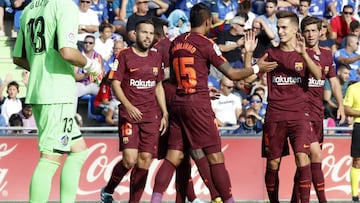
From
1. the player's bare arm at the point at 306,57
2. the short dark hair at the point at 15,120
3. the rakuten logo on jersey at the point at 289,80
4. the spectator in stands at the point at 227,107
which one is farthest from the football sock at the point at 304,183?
the short dark hair at the point at 15,120

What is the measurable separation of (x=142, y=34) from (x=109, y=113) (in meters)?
4.43

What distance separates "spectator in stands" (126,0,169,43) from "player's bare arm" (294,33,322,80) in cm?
514

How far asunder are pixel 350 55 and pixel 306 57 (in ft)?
26.0

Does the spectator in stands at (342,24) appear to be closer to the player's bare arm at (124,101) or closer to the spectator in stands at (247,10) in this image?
the spectator in stands at (247,10)

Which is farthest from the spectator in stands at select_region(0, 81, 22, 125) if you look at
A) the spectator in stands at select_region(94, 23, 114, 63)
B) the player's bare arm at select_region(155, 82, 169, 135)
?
the player's bare arm at select_region(155, 82, 169, 135)

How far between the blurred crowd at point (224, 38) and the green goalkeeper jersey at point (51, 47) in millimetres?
6152

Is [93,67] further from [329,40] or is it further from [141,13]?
[329,40]

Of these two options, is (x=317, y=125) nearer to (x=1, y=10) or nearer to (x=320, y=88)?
(x=320, y=88)

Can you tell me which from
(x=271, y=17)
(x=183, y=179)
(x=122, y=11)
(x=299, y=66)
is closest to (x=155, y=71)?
(x=183, y=179)

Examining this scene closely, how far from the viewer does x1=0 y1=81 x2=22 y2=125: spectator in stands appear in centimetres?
1698

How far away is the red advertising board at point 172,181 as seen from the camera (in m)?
15.6

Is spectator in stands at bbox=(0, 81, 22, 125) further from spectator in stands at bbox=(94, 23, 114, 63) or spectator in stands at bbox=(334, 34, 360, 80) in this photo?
spectator in stands at bbox=(334, 34, 360, 80)

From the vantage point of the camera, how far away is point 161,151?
13.6 metres

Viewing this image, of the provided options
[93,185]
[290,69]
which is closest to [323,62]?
[290,69]
